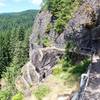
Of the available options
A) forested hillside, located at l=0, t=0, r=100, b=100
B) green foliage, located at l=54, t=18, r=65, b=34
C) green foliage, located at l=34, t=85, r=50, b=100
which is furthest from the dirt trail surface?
green foliage, located at l=54, t=18, r=65, b=34

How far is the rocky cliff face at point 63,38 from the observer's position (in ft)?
89.0

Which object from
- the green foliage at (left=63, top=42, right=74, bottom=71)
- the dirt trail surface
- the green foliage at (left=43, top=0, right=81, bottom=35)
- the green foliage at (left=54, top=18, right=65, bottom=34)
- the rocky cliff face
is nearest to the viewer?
the dirt trail surface

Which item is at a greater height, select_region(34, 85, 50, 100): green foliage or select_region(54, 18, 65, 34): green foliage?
select_region(54, 18, 65, 34): green foliage

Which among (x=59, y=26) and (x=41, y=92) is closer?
(x=41, y=92)

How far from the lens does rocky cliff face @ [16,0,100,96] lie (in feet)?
89.0

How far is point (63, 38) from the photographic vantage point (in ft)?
123

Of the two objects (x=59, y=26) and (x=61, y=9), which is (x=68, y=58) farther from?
(x=61, y=9)

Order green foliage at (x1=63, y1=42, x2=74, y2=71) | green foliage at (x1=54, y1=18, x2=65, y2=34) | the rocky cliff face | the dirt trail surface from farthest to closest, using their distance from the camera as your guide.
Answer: green foliage at (x1=54, y1=18, x2=65, y2=34), the rocky cliff face, green foliage at (x1=63, y1=42, x2=74, y2=71), the dirt trail surface

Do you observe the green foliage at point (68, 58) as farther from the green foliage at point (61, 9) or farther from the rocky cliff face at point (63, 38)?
the green foliage at point (61, 9)

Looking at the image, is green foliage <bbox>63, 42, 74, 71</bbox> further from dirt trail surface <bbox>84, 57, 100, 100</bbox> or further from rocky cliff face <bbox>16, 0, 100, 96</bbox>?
dirt trail surface <bbox>84, 57, 100, 100</bbox>

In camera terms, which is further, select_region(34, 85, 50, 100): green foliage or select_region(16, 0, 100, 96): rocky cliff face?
select_region(16, 0, 100, 96): rocky cliff face

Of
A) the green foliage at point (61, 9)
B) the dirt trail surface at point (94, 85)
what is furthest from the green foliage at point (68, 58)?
the dirt trail surface at point (94, 85)

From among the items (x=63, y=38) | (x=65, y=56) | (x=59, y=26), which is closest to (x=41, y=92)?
(x=65, y=56)

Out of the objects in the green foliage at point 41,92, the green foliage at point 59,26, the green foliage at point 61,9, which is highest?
the green foliage at point 61,9
